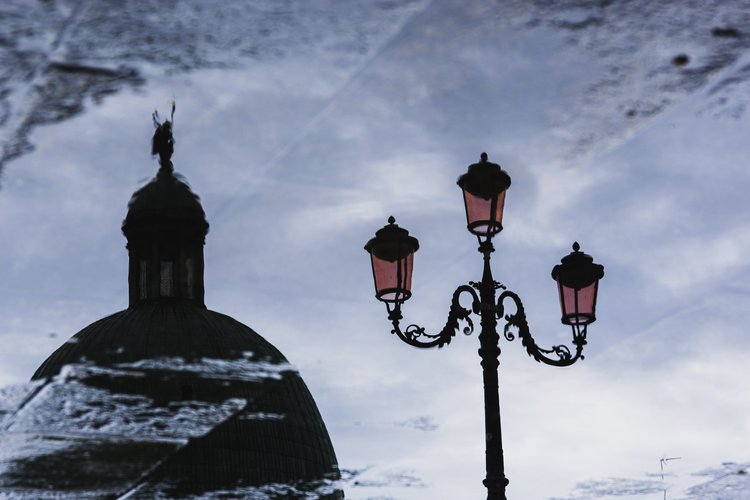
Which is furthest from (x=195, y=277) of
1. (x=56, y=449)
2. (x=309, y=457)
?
(x=56, y=449)

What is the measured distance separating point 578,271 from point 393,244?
1374 mm

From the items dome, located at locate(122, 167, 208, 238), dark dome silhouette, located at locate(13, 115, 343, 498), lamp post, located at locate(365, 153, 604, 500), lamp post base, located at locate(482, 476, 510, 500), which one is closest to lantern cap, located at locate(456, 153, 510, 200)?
lamp post, located at locate(365, 153, 604, 500)

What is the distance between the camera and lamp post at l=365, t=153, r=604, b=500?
834 cm

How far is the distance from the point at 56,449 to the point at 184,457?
74.3 ft

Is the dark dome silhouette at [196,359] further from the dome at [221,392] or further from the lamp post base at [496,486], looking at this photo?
the lamp post base at [496,486]

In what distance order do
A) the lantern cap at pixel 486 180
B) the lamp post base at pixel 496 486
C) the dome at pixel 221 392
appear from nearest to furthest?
the lamp post base at pixel 496 486, the lantern cap at pixel 486 180, the dome at pixel 221 392

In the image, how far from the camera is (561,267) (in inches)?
358

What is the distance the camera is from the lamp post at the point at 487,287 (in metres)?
8.34

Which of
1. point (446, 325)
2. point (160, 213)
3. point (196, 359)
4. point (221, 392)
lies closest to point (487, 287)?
point (446, 325)

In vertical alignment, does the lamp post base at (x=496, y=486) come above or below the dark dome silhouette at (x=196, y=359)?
below

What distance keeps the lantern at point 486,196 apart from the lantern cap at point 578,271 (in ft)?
2.64

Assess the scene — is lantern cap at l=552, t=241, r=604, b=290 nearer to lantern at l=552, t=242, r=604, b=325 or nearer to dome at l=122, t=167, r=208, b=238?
lantern at l=552, t=242, r=604, b=325

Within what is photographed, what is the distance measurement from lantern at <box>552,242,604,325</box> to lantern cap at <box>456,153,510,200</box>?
0.91m

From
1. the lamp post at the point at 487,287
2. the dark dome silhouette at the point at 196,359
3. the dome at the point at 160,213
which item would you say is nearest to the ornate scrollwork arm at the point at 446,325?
the lamp post at the point at 487,287
